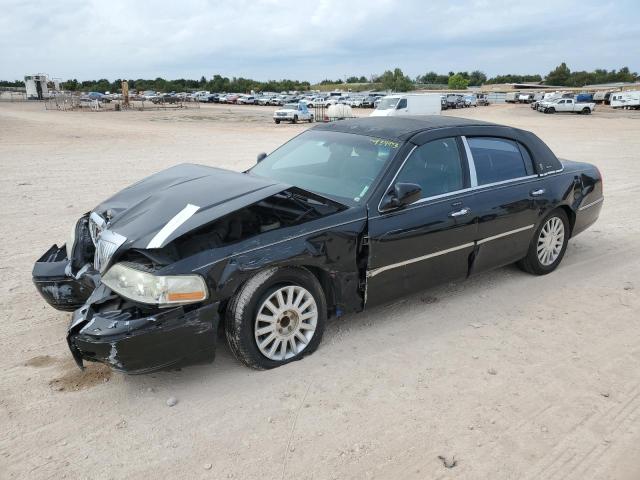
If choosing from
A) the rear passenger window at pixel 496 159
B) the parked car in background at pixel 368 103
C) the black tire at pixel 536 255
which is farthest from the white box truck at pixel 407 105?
the parked car in background at pixel 368 103

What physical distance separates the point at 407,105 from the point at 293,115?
8077 mm

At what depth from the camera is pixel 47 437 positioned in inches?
117

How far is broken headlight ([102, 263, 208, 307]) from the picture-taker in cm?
313

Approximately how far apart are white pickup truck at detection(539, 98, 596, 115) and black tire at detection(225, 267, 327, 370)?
4881cm

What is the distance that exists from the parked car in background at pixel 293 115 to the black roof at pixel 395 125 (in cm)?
3085

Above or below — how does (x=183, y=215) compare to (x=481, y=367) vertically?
above

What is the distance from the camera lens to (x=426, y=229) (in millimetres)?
4195

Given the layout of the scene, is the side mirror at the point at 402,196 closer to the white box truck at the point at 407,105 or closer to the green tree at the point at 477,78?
the white box truck at the point at 407,105

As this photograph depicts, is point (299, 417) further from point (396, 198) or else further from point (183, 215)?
point (396, 198)

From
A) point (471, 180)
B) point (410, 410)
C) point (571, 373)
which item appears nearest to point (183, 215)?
point (410, 410)

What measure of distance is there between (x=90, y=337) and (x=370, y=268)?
6.45ft

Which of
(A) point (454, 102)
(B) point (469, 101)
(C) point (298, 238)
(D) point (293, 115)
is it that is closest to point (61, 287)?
(C) point (298, 238)

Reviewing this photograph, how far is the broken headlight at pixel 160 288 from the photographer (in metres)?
3.13

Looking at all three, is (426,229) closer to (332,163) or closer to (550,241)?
(332,163)
